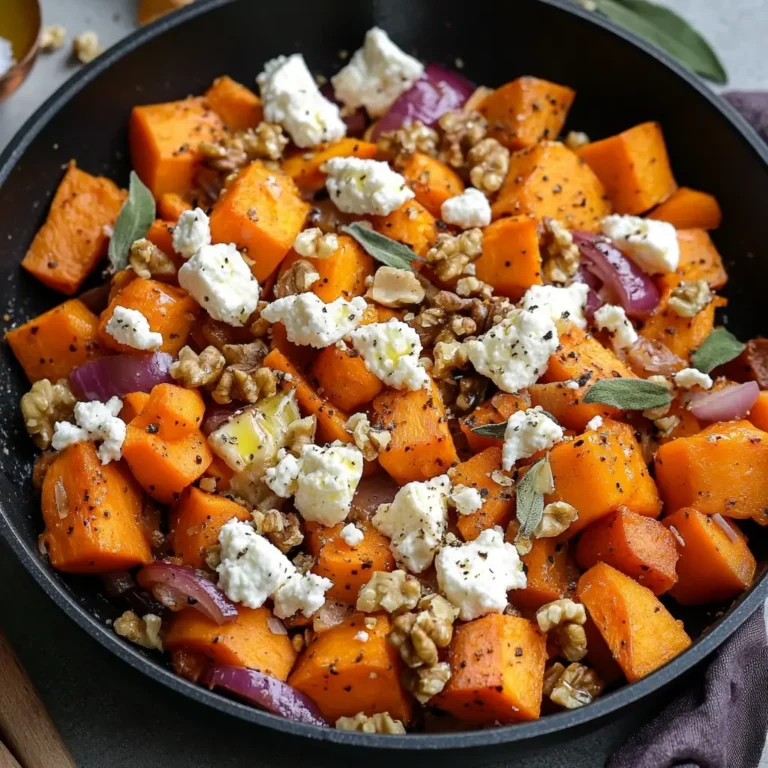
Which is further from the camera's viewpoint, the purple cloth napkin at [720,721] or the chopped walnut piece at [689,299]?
the chopped walnut piece at [689,299]

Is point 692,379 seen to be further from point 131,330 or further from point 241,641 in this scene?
point 131,330

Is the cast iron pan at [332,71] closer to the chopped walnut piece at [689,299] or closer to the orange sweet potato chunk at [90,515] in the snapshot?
the orange sweet potato chunk at [90,515]

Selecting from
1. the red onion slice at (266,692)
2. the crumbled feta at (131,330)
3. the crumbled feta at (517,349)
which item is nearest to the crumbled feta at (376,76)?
the crumbled feta at (517,349)

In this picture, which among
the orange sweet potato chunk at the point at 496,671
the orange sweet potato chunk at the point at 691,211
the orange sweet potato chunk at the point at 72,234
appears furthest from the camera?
the orange sweet potato chunk at the point at 691,211

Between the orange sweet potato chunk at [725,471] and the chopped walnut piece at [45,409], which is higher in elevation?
the chopped walnut piece at [45,409]

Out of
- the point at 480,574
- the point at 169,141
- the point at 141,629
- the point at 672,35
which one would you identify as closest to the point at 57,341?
the point at 169,141

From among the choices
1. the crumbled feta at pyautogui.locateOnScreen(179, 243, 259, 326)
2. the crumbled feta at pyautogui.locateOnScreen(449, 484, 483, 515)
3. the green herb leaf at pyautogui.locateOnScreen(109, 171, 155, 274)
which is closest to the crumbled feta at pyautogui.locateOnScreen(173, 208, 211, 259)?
the crumbled feta at pyautogui.locateOnScreen(179, 243, 259, 326)

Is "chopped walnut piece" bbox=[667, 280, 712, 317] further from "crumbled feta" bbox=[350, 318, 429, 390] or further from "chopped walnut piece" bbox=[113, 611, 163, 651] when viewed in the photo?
"chopped walnut piece" bbox=[113, 611, 163, 651]
